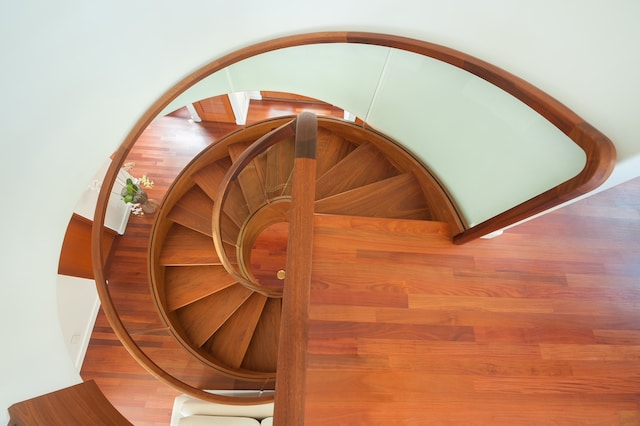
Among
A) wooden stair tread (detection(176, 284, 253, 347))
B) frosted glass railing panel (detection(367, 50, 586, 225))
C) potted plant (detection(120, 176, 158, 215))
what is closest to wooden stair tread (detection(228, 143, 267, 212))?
wooden stair tread (detection(176, 284, 253, 347))

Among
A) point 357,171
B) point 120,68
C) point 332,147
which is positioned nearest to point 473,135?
point 357,171

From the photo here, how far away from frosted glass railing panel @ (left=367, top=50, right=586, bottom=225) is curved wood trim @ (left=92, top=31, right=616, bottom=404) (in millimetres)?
83

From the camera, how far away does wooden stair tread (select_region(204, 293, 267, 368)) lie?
3461 mm

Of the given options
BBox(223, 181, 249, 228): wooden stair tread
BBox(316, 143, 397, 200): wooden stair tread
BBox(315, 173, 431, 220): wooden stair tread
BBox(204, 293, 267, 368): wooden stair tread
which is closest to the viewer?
BBox(315, 173, 431, 220): wooden stair tread

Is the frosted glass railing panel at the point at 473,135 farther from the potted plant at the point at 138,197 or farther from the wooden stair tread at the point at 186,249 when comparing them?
the potted plant at the point at 138,197

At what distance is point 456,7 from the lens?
1.63 metres

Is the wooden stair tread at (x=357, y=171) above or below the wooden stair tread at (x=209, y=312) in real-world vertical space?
above

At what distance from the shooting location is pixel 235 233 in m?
3.69

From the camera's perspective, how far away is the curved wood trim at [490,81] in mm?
A: 1211

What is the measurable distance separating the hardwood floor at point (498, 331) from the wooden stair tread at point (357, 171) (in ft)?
4.16

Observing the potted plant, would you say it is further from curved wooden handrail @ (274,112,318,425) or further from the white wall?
curved wooden handrail @ (274,112,318,425)

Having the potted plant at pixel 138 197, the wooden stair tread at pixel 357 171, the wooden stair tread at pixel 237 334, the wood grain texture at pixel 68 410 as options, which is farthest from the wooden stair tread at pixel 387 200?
the potted plant at pixel 138 197

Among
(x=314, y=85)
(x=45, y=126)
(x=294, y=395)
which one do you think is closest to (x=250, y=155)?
(x=314, y=85)

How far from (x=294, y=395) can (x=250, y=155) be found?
1.84 meters
